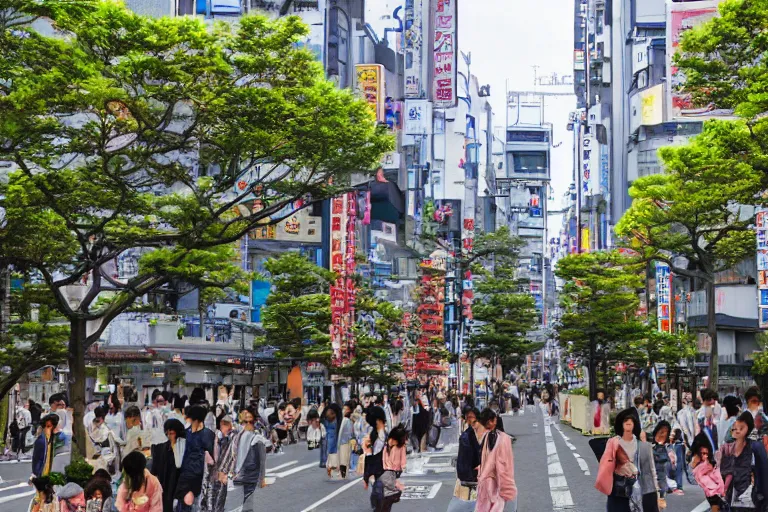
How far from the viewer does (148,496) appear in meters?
10.9

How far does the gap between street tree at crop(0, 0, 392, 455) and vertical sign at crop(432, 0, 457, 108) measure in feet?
187

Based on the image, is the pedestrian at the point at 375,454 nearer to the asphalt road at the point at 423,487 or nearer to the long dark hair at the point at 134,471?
the asphalt road at the point at 423,487

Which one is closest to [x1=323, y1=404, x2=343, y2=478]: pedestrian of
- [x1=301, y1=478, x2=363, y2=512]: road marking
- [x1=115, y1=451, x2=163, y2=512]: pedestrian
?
[x1=301, y1=478, x2=363, y2=512]: road marking

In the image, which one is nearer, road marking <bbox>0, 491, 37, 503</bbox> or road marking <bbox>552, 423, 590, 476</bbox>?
road marking <bbox>0, 491, 37, 503</bbox>

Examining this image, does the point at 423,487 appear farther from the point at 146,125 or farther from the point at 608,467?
the point at 608,467

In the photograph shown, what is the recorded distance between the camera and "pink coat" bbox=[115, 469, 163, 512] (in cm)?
1079

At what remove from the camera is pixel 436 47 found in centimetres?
8031

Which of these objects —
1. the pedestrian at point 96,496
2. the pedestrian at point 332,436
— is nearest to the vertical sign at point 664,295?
the pedestrian at point 332,436

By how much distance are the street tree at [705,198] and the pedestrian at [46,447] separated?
1223 centimetres

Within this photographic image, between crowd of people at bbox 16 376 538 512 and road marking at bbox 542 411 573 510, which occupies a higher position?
crowd of people at bbox 16 376 538 512

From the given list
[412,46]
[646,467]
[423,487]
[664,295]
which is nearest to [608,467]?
[646,467]

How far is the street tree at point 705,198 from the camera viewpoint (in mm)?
21703

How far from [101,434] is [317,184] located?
19.7 feet

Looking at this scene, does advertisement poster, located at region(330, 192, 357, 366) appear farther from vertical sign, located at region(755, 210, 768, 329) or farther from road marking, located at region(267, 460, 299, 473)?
vertical sign, located at region(755, 210, 768, 329)
